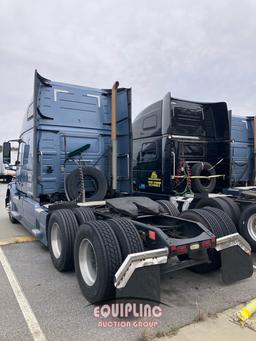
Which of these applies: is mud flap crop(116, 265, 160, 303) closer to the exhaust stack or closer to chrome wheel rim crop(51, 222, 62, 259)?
chrome wheel rim crop(51, 222, 62, 259)

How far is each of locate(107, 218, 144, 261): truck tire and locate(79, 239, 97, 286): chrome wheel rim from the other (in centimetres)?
42

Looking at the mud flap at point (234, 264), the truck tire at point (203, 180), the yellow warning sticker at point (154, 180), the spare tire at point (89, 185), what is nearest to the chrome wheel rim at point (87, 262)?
the mud flap at point (234, 264)

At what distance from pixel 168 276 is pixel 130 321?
4.49 ft

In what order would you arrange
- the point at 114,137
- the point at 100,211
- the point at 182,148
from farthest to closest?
the point at 182,148 < the point at 114,137 < the point at 100,211

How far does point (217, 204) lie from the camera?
18.4ft

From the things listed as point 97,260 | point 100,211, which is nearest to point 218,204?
point 100,211

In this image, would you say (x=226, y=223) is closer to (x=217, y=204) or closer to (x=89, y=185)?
(x=217, y=204)

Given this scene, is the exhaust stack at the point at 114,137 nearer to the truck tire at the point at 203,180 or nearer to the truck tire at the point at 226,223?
the truck tire at the point at 203,180

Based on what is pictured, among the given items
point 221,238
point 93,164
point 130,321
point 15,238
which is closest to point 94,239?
point 130,321

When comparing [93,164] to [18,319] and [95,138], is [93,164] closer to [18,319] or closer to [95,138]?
[95,138]

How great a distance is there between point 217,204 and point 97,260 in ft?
10.2

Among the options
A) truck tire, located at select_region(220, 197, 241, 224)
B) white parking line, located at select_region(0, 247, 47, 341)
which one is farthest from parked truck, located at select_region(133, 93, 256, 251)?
white parking line, located at select_region(0, 247, 47, 341)

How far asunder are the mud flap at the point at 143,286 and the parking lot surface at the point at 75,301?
11.0 inches

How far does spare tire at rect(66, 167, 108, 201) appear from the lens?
5.71 meters
